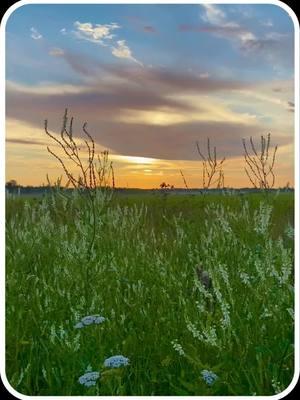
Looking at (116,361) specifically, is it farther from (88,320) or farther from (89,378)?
(88,320)

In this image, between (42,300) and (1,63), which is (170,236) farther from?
(1,63)

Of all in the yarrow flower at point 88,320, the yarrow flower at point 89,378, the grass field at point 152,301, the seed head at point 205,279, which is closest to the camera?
the yarrow flower at point 89,378

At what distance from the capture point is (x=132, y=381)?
11.9 feet

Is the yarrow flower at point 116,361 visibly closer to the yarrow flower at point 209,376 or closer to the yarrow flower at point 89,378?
the yarrow flower at point 89,378

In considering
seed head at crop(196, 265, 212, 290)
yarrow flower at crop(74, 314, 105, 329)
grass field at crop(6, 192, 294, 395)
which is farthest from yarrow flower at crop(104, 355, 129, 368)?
seed head at crop(196, 265, 212, 290)

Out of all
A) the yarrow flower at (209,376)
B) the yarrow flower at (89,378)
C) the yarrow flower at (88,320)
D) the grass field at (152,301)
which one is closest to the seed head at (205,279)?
the grass field at (152,301)

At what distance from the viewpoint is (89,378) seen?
3287 mm

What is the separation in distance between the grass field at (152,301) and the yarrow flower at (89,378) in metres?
0.07

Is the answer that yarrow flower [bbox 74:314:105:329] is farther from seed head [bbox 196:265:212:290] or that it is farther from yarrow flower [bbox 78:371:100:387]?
seed head [bbox 196:265:212:290]

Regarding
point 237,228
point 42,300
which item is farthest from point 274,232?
point 42,300

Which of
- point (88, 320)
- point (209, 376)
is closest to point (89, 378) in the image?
point (88, 320)

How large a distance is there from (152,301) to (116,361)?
1074mm

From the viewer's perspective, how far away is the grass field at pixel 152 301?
3523 millimetres

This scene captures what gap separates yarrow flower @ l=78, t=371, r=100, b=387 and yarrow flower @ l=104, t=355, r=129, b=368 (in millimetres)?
72
